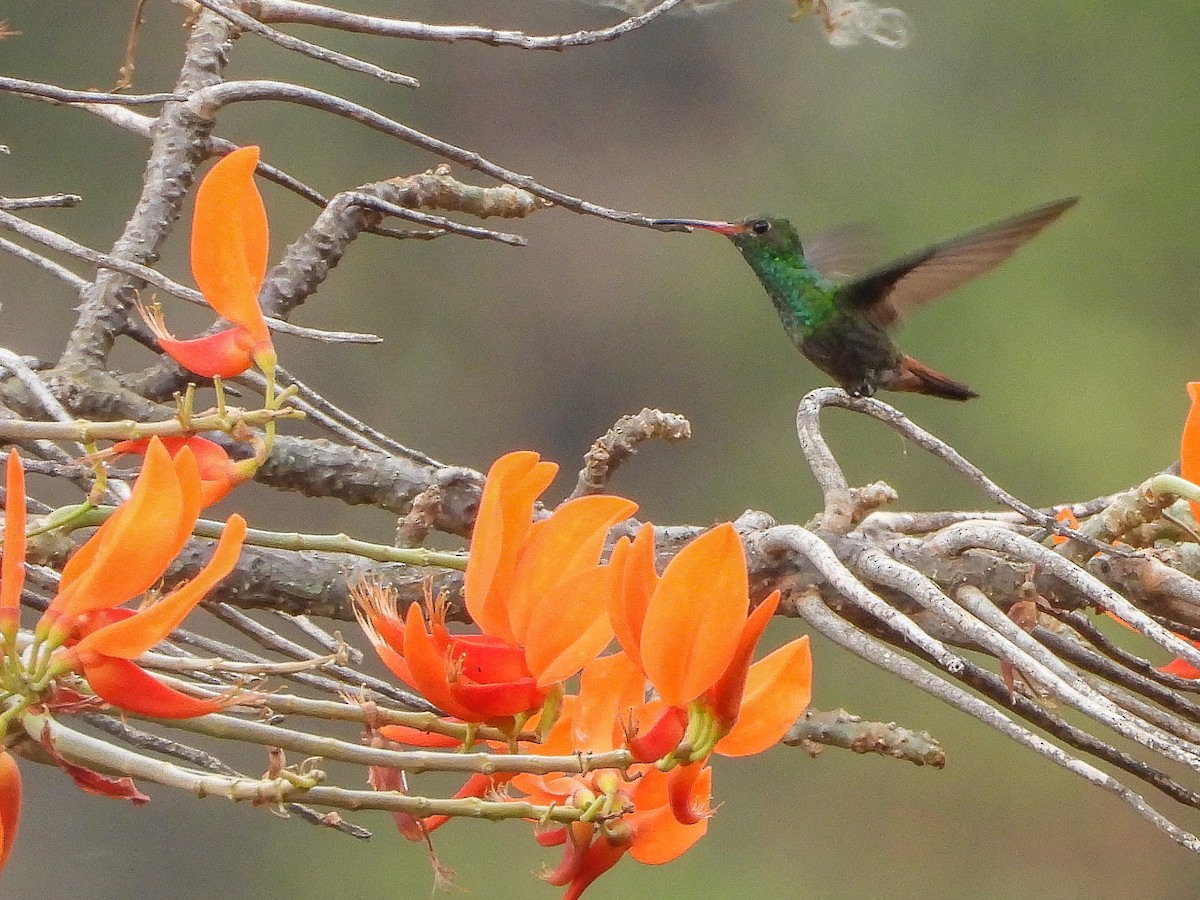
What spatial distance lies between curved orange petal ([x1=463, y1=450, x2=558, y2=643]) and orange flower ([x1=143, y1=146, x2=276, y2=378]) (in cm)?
8

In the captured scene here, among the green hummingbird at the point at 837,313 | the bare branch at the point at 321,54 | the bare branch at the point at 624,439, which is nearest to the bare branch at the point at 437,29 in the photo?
the bare branch at the point at 321,54

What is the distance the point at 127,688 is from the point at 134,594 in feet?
0.06

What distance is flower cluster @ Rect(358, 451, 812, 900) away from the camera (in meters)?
0.32

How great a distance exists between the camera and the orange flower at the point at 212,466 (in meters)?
0.35

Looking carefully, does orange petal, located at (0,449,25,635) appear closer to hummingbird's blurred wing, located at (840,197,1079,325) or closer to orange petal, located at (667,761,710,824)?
orange petal, located at (667,761,710,824)

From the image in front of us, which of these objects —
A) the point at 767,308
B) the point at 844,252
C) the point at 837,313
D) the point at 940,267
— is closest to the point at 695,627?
the point at 940,267

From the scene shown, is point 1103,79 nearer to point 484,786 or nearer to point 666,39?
point 666,39

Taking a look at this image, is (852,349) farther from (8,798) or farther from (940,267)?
(8,798)

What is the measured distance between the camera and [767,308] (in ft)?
12.9

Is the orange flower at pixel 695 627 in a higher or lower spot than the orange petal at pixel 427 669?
higher

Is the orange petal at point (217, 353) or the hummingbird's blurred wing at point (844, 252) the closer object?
the orange petal at point (217, 353)

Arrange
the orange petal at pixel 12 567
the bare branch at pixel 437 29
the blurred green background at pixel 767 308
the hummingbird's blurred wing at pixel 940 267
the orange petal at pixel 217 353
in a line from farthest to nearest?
the blurred green background at pixel 767 308, the hummingbird's blurred wing at pixel 940 267, the bare branch at pixel 437 29, the orange petal at pixel 217 353, the orange petal at pixel 12 567

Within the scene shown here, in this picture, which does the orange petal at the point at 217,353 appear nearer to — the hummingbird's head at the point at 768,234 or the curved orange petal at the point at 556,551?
the curved orange petal at the point at 556,551

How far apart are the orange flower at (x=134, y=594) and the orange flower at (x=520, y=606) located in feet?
0.27
